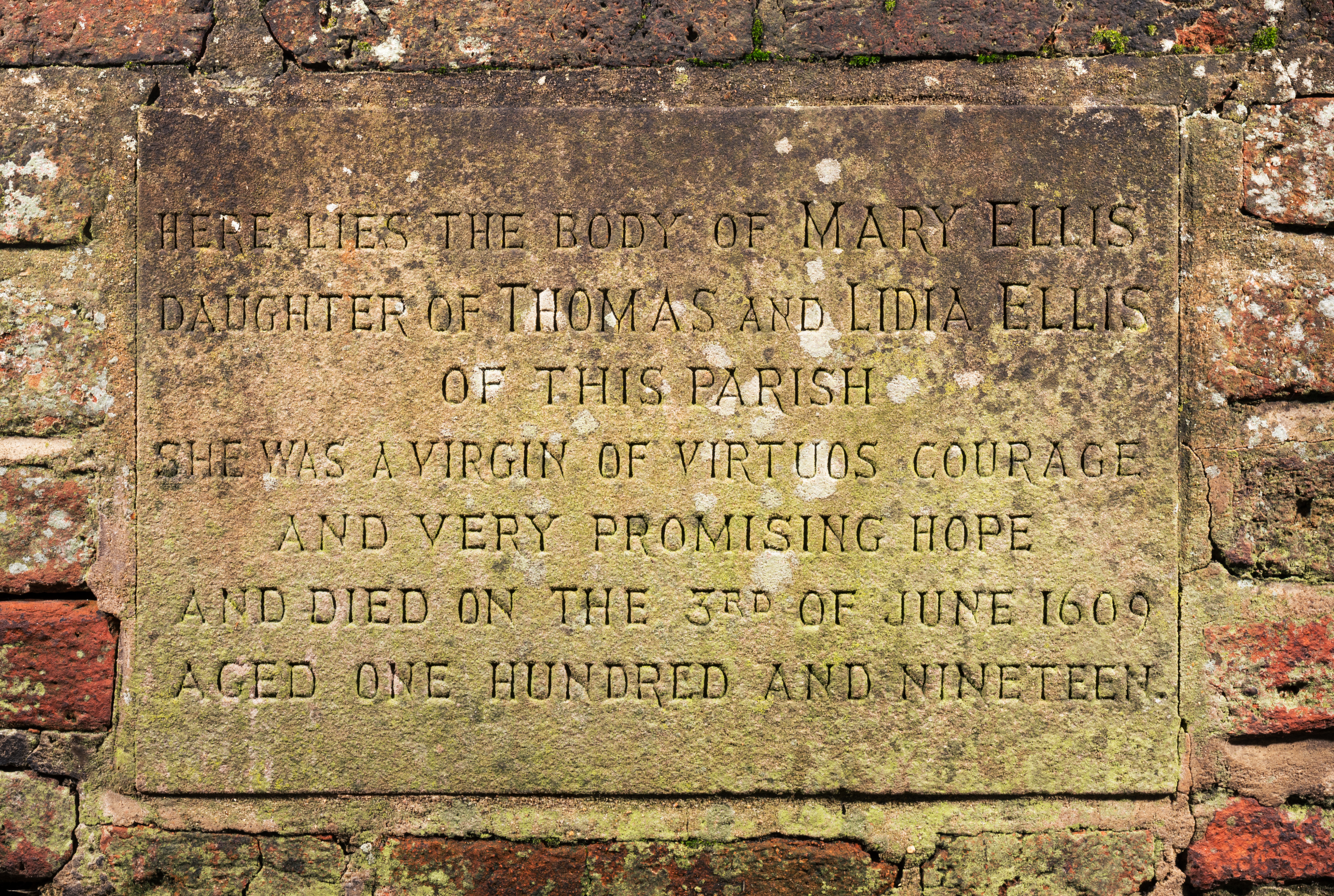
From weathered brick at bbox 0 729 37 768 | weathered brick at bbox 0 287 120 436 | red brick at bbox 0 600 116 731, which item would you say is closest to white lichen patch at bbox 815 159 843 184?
weathered brick at bbox 0 287 120 436

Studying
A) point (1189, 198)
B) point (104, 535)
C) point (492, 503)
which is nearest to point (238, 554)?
point (104, 535)

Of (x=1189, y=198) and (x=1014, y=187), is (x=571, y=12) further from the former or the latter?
(x=1189, y=198)

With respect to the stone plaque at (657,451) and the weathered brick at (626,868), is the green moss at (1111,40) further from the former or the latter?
the weathered brick at (626,868)

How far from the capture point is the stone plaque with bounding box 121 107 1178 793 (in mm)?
1947

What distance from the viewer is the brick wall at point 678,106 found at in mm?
1964

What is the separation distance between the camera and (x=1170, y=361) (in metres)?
1.94

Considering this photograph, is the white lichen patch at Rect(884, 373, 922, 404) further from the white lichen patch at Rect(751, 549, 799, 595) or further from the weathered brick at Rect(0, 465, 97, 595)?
the weathered brick at Rect(0, 465, 97, 595)

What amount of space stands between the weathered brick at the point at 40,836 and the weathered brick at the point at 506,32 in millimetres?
1874

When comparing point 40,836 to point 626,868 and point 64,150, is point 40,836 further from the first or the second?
point 64,150

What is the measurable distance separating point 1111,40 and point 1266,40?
362mm

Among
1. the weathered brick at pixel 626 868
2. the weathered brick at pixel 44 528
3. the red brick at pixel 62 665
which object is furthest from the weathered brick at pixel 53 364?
the weathered brick at pixel 626 868

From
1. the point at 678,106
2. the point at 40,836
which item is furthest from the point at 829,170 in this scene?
the point at 40,836

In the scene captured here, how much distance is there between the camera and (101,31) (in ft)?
6.64

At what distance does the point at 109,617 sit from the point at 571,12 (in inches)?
72.0
